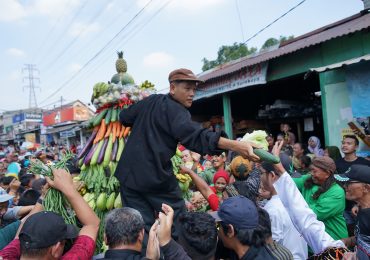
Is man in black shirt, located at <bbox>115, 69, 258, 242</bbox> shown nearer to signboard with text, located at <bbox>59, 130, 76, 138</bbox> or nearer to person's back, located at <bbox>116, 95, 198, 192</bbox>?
person's back, located at <bbox>116, 95, 198, 192</bbox>

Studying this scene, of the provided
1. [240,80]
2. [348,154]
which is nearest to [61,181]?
[348,154]

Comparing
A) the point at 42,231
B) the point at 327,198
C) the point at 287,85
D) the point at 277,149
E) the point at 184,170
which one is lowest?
the point at 327,198

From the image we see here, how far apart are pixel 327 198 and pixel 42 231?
2.84 m

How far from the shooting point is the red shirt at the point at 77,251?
1993mm

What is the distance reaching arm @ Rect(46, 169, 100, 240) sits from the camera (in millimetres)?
2229

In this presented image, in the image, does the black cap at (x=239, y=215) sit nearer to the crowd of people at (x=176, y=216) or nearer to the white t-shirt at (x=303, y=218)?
the crowd of people at (x=176, y=216)

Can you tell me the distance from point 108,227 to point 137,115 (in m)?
0.99

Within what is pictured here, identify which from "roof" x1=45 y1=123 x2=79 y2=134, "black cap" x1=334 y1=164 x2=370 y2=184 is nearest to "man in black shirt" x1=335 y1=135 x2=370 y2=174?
"black cap" x1=334 y1=164 x2=370 y2=184

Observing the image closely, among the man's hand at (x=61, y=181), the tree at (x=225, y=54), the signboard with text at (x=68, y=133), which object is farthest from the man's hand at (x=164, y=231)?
the tree at (x=225, y=54)

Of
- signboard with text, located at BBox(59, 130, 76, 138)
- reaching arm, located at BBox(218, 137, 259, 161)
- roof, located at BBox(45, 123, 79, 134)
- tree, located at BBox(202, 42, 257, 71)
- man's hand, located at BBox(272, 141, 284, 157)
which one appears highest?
tree, located at BBox(202, 42, 257, 71)

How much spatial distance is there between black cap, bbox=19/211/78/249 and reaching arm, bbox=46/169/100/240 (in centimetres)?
22

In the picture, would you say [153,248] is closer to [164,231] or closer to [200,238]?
[164,231]

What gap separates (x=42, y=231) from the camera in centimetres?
191

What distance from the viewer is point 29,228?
1.92m
